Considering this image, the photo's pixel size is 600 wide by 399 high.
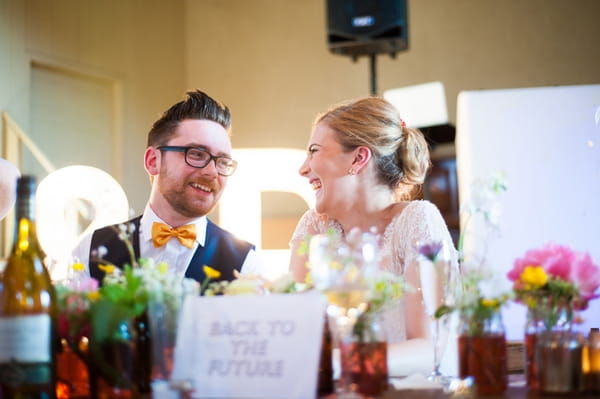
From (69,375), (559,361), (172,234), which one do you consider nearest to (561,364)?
(559,361)

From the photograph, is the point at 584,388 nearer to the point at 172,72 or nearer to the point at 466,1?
the point at 466,1

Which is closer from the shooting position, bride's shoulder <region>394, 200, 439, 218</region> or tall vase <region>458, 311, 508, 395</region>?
tall vase <region>458, 311, 508, 395</region>

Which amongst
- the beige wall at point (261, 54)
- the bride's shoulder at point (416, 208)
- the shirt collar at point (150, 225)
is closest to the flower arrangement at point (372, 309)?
the bride's shoulder at point (416, 208)

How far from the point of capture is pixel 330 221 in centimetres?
247

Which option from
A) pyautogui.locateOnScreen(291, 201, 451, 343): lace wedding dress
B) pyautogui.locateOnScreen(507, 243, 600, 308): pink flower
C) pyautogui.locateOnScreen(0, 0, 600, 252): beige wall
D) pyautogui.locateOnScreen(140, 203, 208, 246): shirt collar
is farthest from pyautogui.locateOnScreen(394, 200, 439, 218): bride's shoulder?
pyautogui.locateOnScreen(0, 0, 600, 252): beige wall

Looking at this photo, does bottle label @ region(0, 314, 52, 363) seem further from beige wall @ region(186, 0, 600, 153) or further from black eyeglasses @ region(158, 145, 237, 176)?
beige wall @ region(186, 0, 600, 153)

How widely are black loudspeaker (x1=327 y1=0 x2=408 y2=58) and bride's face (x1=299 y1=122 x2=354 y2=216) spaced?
3076 millimetres

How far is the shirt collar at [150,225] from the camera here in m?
2.39

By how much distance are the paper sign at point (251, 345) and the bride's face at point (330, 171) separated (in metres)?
1.18

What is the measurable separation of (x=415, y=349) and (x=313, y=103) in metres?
5.40

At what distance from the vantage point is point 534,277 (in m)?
1.18

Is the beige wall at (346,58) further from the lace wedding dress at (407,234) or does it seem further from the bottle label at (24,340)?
the bottle label at (24,340)

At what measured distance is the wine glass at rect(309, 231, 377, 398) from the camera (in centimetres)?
117

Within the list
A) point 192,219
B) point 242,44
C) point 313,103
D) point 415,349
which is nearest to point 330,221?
point 192,219
